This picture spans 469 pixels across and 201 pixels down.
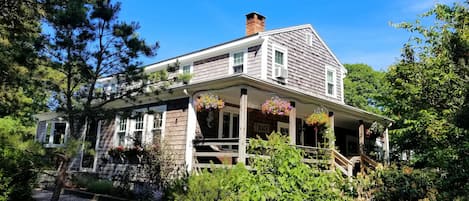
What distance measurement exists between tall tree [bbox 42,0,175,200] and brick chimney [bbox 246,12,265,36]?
8.85m

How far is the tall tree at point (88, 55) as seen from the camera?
6641 mm

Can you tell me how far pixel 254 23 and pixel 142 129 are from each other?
7.00 metres

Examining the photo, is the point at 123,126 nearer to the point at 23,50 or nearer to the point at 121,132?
the point at 121,132

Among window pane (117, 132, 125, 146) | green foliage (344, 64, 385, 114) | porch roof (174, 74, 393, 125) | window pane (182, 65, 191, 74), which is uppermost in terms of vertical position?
green foliage (344, 64, 385, 114)

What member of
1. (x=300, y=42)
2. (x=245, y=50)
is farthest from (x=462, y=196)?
(x=300, y=42)

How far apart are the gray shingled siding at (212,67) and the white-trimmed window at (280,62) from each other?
2048mm

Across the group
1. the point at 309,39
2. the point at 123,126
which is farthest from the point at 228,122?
the point at 309,39

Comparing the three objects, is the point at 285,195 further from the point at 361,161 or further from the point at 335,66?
the point at 335,66

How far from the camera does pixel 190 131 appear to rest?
10.5 metres

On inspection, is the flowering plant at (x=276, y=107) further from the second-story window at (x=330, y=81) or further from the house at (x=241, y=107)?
the second-story window at (x=330, y=81)

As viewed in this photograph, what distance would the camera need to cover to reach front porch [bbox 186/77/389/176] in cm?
948

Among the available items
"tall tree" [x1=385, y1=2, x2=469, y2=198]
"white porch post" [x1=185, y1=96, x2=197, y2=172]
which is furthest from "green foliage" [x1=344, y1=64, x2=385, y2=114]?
"white porch post" [x1=185, y1=96, x2=197, y2=172]

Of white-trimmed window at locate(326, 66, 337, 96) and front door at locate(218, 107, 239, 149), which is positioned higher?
white-trimmed window at locate(326, 66, 337, 96)

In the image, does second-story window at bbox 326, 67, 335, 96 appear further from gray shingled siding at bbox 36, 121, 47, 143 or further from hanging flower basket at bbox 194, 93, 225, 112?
gray shingled siding at bbox 36, 121, 47, 143
